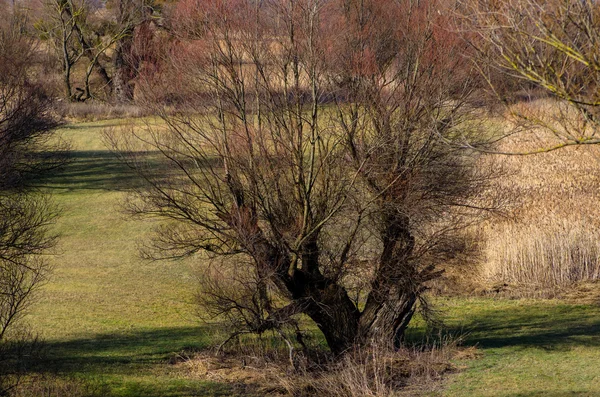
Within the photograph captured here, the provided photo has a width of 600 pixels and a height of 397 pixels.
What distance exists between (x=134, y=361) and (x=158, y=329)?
9.98 ft

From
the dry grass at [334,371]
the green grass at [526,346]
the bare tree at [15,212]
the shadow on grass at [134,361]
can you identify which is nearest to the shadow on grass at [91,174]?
the shadow on grass at [134,361]

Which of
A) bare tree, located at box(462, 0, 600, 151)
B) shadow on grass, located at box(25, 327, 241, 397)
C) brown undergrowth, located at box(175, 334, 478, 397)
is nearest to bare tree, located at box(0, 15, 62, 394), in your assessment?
shadow on grass, located at box(25, 327, 241, 397)

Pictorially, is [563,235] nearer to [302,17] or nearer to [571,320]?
[571,320]

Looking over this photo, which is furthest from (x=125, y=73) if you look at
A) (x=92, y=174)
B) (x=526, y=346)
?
(x=92, y=174)

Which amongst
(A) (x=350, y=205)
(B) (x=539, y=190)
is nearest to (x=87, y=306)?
(A) (x=350, y=205)

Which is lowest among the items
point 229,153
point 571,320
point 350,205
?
point 571,320

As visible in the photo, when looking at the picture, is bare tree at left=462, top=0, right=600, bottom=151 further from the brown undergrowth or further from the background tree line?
the brown undergrowth

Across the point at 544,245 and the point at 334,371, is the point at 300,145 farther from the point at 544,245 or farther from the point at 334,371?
the point at 544,245

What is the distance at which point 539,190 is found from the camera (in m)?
25.3

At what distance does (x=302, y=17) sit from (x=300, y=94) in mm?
1240

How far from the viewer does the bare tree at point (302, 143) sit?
13.0 meters

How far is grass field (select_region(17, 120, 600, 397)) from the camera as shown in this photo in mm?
13261

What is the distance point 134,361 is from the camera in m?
15.3

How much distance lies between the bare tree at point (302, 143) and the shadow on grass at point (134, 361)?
1.59m
